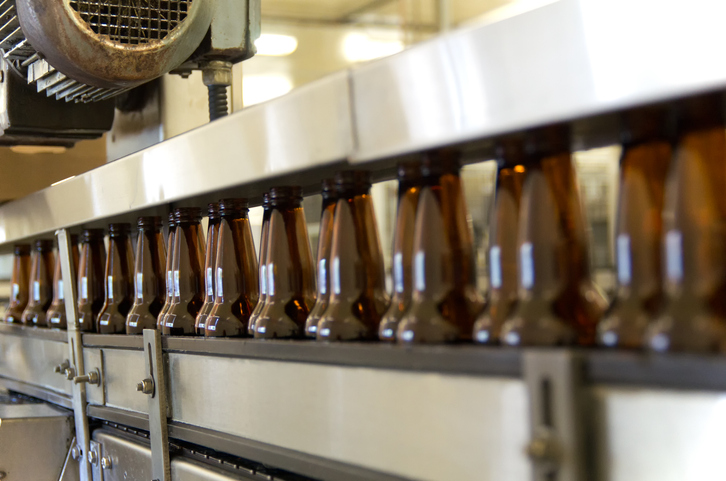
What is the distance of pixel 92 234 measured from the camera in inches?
54.5

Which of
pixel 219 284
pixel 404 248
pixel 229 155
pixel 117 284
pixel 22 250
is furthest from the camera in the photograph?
pixel 22 250

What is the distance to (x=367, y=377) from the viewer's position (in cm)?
67

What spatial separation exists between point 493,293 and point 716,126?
219mm

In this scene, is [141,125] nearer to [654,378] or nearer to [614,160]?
[654,378]

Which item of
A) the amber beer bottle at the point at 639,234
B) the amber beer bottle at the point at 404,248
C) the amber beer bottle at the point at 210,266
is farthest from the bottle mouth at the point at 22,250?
the amber beer bottle at the point at 639,234

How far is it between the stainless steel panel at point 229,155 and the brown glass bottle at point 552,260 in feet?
0.56

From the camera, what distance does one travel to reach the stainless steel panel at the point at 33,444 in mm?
1373

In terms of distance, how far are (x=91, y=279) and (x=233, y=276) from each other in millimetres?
540

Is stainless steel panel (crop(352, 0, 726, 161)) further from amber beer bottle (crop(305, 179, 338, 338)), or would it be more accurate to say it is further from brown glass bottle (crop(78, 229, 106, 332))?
brown glass bottle (crop(78, 229, 106, 332))

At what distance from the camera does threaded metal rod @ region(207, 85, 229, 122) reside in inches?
52.7

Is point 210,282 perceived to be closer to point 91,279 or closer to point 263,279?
point 263,279

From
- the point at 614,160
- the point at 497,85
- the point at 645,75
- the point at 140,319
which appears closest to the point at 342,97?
the point at 497,85

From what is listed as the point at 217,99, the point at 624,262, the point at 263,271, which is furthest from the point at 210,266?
the point at 624,262

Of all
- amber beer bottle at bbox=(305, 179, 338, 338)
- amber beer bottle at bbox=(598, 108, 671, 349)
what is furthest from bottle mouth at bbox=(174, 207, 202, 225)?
amber beer bottle at bbox=(598, 108, 671, 349)
